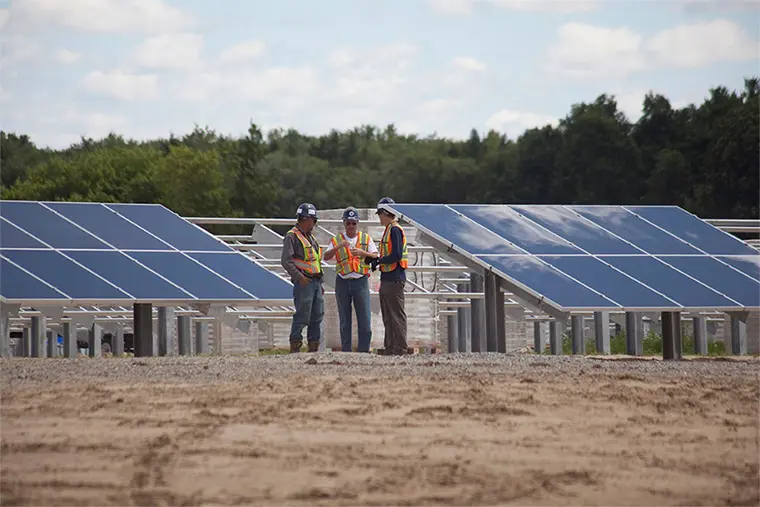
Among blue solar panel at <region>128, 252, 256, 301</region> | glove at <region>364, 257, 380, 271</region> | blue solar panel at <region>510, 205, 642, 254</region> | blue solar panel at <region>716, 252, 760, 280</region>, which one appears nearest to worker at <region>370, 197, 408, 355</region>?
glove at <region>364, 257, 380, 271</region>

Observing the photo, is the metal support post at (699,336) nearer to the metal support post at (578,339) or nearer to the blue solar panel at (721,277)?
the metal support post at (578,339)

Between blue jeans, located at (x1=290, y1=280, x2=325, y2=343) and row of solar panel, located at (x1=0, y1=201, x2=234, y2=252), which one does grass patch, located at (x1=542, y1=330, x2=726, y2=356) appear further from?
blue jeans, located at (x1=290, y1=280, x2=325, y2=343)

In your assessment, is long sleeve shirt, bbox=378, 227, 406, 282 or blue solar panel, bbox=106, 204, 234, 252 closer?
long sleeve shirt, bbox=378, 227, 406, 282

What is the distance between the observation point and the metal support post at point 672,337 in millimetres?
19406

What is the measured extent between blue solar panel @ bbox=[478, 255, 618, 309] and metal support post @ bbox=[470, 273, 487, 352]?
6.31 ft

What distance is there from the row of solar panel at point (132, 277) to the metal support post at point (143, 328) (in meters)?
0.35

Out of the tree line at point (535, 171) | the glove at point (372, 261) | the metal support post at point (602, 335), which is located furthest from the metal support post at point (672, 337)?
the tree line at point (535, 171)

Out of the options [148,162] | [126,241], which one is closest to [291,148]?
[148,162]

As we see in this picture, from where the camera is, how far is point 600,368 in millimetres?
15031

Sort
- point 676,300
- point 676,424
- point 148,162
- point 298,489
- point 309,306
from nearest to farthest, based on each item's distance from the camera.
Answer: point 298,489 → point 676,424 → point 309,306 → point 676,300 → point 148,162

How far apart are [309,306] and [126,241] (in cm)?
337

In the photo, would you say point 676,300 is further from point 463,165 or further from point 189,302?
point 463,165

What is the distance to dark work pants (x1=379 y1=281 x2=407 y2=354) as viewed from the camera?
17328 mm

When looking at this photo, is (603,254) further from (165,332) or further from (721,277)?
(165,332)
